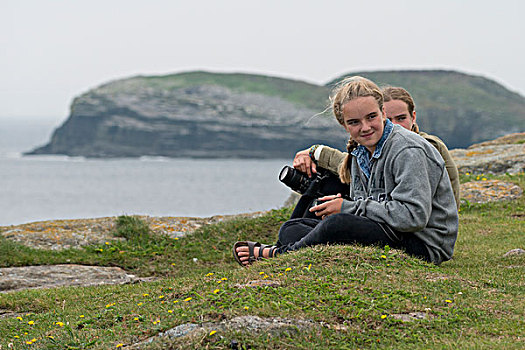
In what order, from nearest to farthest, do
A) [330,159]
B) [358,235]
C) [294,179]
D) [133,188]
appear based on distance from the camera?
1. [358,235]
2. [294,179]
3. [330,159]
4. [133,188]

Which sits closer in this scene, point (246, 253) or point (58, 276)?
point (246, 253)

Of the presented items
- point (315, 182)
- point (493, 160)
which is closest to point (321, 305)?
point (315, 182)

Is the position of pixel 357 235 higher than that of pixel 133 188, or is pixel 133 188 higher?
pixel 357 235

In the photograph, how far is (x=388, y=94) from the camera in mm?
8250

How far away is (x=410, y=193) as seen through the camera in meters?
6.53

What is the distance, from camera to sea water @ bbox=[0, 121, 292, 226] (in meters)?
57.1

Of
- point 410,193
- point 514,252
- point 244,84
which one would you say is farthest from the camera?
point 244,84

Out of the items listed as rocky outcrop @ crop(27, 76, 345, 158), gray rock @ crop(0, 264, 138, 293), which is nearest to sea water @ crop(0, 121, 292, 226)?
rocky outcrop @ crop(27, 76, 345, 158)

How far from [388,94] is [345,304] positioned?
3696 millimetres

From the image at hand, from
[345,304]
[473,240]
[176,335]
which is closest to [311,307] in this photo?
[345,304]

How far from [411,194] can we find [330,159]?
1942 millimetres

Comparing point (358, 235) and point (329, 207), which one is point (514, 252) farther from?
point (329, 207)

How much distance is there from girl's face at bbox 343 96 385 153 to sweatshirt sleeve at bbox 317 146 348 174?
55.0 inches

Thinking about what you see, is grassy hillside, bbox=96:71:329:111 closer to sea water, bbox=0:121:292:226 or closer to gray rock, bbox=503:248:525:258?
sea water, bbox=0:121:292:226
